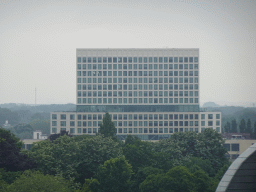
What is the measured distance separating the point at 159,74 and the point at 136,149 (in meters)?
64.5

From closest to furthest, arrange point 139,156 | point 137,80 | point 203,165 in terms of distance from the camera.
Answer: point 139,156, point 203,165, point 137,80

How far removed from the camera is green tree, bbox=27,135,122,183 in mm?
42344

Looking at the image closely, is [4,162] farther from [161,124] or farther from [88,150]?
[161,124]

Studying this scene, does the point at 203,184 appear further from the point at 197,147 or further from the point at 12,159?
the point at 197,147

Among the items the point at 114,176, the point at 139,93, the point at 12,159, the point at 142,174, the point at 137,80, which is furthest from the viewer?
the point at 137,80

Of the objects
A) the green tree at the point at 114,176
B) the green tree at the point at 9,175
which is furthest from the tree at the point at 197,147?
the green tree at the point at 9,175

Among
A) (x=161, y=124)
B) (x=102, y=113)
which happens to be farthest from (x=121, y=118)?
(x=161, y=124)

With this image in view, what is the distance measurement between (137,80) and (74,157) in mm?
69902

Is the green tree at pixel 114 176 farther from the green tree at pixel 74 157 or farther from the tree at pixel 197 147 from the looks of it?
the tree at pixel 197 147

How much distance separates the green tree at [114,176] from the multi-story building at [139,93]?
69.5 meters

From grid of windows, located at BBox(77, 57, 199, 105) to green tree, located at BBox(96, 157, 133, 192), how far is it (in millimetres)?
70777

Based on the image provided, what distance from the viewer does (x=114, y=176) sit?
40.6 m

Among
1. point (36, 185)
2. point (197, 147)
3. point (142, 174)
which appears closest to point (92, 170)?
point (142, 174)

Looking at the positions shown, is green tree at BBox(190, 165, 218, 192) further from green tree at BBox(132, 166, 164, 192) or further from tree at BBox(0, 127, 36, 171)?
tree at BBox(0, 127, 36, 171)
